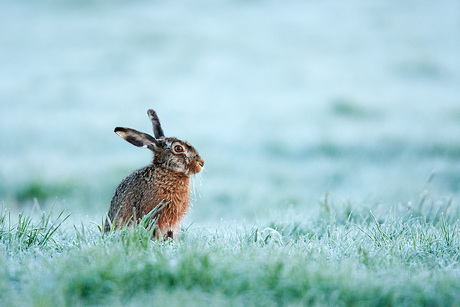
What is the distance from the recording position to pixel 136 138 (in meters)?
3.94

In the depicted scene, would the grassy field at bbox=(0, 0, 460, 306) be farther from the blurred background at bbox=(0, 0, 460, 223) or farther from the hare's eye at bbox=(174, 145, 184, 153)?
the hare's eye at bbox=(174, 145, 184, 153)

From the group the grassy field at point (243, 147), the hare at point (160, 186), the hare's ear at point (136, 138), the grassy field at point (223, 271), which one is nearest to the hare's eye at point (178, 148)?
the hare at point (160, 186)

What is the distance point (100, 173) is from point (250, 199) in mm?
2765

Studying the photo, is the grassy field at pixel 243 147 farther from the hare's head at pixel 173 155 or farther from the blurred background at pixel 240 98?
the hare's head at pixel 173 155

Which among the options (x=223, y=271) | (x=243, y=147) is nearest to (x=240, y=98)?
(x=243, y=147)

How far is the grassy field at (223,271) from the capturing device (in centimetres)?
267

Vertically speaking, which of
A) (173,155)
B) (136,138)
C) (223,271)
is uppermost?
(136,138)

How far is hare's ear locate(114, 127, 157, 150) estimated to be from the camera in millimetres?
3824

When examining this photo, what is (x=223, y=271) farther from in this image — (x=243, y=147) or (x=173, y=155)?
(x=243, y=147)

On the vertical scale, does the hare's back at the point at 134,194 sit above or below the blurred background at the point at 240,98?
below

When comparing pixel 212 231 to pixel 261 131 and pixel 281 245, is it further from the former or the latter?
pixel 261 131

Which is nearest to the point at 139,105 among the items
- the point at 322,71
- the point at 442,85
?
the point at 322,71

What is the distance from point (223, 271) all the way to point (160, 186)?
1271mm

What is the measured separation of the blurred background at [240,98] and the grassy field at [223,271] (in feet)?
4.16
